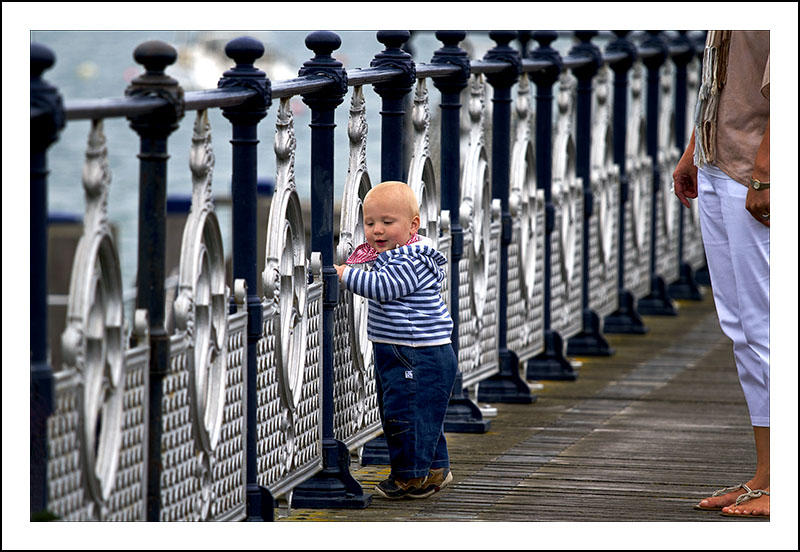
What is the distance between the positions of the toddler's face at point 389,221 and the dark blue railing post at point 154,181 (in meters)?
1.21

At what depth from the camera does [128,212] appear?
191ft

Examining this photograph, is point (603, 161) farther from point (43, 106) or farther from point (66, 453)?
point (43, 106)

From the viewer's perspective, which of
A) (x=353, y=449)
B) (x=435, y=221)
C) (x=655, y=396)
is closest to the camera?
(x=353, y=449)

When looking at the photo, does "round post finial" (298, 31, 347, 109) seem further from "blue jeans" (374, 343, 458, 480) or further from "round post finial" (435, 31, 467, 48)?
"round post finial" (435, 31, 467, 48)

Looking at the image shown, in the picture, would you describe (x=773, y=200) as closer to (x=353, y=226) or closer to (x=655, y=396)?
(x=353, y=226)

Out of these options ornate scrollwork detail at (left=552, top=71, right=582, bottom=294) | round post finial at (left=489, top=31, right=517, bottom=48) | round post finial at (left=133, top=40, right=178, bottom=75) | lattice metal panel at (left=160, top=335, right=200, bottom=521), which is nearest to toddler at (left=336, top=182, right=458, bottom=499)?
lattice metal panel at (left=160, top=335, right=200, bottom=521)

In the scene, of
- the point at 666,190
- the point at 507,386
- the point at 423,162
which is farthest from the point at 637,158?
the point at 423,162

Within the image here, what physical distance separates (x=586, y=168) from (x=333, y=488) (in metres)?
3.85

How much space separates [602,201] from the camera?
919cm

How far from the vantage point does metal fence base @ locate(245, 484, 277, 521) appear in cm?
488

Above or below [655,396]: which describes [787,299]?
above

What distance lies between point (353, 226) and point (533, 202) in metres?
2.48

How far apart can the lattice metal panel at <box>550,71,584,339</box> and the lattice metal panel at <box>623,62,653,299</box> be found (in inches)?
41.5

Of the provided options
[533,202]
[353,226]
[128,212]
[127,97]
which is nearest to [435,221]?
[353,226]
